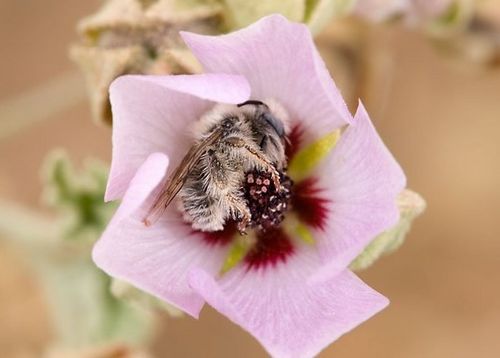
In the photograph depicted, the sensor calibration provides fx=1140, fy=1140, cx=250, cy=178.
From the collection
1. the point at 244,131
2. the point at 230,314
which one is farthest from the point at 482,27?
the point at 230,314

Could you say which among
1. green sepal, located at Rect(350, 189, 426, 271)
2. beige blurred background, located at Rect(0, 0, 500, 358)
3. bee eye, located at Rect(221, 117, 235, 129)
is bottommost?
beige blurred background, located at Rect(0, 0, 500, 358)

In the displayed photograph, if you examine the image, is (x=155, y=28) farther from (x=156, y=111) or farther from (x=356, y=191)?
(x=356, y=191)

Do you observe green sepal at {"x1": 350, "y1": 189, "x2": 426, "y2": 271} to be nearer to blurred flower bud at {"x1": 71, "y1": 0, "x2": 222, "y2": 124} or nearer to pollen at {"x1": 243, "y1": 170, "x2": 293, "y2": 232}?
pollen at {"x1": 243, "y1": 170, "x2": 293, "y2": 232}

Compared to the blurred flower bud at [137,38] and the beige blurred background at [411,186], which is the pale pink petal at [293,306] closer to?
the blurred flower bud at [137,38]

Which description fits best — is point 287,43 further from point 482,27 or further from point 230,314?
point 482,27

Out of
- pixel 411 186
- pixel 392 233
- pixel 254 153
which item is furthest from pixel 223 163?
pixel 411 186

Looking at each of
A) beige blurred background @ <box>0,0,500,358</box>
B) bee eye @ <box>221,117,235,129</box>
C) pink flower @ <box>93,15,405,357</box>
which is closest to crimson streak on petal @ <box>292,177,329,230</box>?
pink flower @ <box>93,15,405,357</box>
